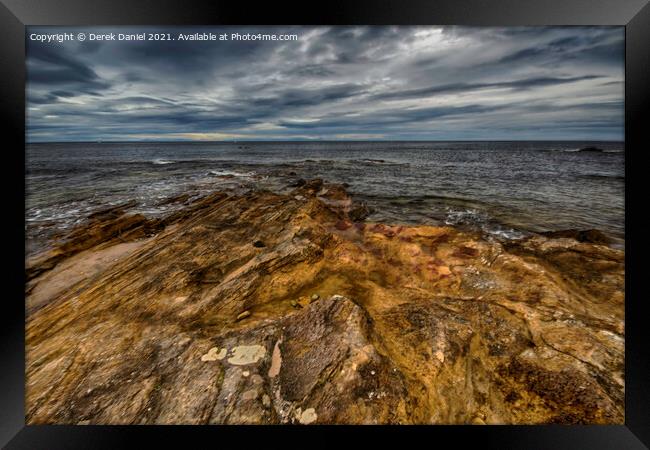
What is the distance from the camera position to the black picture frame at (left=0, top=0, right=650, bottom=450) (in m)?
3.26

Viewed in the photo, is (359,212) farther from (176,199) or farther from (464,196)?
(176,199)

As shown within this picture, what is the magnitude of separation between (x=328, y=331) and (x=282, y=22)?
13.7 ft

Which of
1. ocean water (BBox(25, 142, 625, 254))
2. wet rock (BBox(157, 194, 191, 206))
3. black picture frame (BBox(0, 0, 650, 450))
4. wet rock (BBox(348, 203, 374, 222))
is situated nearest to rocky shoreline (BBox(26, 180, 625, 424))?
black picture frame (BBox(0, 0, 650, 450))

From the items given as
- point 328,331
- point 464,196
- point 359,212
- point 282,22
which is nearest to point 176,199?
point 359,212

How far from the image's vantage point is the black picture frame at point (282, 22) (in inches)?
128

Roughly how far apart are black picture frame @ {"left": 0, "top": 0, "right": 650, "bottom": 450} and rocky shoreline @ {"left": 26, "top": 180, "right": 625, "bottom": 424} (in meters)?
0.23

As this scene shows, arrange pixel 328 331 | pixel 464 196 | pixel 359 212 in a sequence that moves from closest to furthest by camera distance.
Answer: pixel 328 331 < pixel 359 212 < pixel 464 196

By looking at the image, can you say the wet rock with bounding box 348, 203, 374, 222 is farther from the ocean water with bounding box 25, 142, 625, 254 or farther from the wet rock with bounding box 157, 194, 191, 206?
the wet rock with bounding box 157, 194, 191, 206

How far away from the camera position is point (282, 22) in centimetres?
347

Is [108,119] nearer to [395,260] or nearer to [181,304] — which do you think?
[181,304]

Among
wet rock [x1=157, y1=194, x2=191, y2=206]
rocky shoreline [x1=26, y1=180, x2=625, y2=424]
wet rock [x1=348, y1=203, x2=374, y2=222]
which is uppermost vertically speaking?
wet rock [x1=157, y1=194, x2=191, y2=206]

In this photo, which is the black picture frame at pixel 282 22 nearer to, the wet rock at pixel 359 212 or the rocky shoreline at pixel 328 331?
the rocky shoreline at pixel 328 331

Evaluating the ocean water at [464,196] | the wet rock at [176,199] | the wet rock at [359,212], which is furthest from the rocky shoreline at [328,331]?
the wet rock at [176,199]

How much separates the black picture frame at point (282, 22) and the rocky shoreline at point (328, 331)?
0.23m
